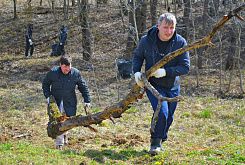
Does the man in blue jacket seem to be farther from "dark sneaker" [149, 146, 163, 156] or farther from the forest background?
the forest background

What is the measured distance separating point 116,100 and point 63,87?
627 centimetres

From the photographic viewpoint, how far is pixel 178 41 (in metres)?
6.18

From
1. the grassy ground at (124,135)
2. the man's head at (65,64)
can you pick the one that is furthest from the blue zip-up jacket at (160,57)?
the man's head at (65,64)

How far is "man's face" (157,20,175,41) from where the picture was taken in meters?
5.86

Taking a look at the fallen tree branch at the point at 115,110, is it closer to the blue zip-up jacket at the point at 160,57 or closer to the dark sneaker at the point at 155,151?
the blue zip-up jacket at the point at 160,57

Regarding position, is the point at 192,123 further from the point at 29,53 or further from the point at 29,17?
the point at 29,17

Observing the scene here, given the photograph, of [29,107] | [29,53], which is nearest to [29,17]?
[29,53]

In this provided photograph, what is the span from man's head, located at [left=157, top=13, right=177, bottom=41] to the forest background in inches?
65.4

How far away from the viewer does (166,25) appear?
5.85 meters

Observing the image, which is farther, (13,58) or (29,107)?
(13,58)

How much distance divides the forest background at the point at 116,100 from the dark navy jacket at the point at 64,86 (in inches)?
31.0

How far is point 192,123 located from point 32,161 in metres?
5.52

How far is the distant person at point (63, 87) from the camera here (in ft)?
24.3

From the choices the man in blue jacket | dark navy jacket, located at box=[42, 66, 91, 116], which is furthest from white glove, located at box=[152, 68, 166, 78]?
dark navy jacket, located at box=[42, 66, 91, 116]
